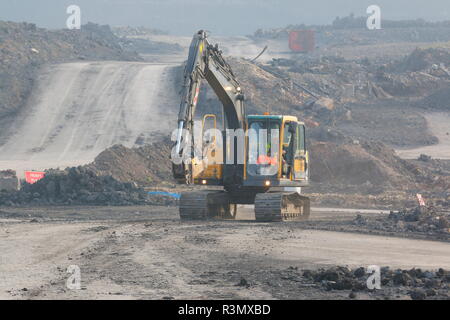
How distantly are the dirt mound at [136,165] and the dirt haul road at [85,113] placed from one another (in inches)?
232

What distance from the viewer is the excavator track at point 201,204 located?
929 inches

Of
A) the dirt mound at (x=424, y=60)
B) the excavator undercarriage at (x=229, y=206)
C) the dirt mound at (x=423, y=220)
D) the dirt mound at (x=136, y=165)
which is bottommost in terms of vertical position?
the dirt mound at (x=423, y=220)

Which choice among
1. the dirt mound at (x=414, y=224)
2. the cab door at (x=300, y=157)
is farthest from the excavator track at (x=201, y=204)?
the dirt mound at (x=414, y=224)

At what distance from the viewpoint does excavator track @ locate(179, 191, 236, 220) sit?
77.4ft

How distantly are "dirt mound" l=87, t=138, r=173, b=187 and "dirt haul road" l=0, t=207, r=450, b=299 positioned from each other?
1227cm

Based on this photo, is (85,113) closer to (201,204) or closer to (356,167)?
(356,167)

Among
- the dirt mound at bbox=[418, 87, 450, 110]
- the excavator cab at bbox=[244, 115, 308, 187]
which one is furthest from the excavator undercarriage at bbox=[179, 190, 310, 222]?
the dirt mound at bbox=[418, 87, 450, 110]

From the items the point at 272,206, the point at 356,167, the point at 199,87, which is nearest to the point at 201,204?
the point at 272,206

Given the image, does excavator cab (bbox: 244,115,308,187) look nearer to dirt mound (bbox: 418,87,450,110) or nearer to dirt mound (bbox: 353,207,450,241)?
dirt mound (bbox: 353,207,450,241)

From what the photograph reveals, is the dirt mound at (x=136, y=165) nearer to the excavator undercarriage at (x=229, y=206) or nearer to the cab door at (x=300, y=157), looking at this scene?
the excavator undercarriage at (x=229, y=206)

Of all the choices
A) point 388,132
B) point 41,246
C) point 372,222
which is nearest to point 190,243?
point 41,246

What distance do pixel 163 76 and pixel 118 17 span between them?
398 ft
